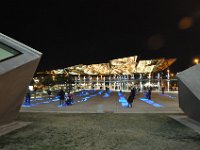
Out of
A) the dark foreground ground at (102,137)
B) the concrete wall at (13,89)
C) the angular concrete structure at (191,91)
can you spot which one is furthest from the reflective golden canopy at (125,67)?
the concrete wall at (13,89)

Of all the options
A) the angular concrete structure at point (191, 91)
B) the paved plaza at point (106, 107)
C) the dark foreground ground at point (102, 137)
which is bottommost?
the dark foreground ground at point (102, 137)

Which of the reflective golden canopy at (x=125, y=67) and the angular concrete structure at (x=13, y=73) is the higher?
the reflective golden canopy at (x=125, y=67)

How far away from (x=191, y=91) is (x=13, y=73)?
292 inches

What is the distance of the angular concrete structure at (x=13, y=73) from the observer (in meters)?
10.2

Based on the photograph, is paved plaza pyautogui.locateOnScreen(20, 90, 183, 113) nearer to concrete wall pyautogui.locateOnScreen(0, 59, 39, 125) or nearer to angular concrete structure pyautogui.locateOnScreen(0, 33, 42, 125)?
concrete wall pyautogui.locateOnScreen(0, 59, 39, 125)

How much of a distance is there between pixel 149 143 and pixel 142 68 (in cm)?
11380

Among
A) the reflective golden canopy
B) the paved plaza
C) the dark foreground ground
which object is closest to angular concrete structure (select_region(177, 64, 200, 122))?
the dark foreground ground

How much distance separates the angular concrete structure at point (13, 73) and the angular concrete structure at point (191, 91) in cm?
672

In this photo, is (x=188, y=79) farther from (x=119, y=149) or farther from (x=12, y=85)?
(x=12, y=85)

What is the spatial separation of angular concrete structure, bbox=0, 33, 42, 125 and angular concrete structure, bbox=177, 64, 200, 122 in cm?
672

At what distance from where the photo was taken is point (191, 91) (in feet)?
41.9

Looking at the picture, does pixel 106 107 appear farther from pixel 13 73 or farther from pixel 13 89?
pixel 13 73

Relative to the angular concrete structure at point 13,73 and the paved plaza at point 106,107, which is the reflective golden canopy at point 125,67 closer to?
the paved plaza at point 106,107

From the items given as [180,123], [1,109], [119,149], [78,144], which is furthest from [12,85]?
[180,123]
